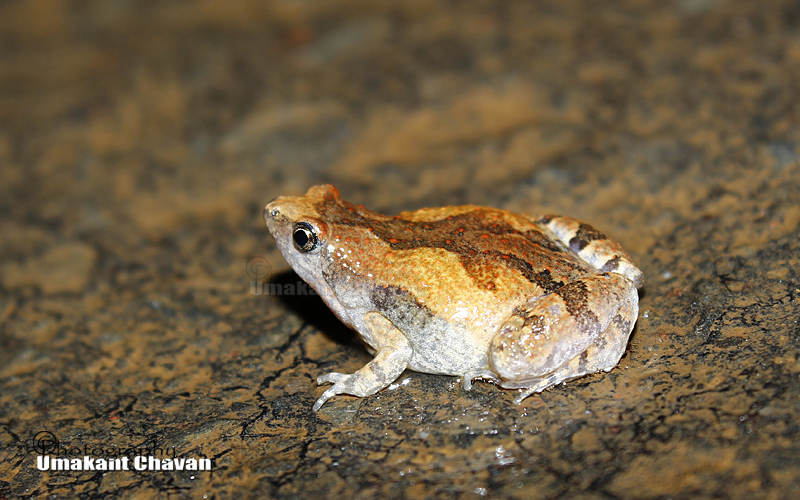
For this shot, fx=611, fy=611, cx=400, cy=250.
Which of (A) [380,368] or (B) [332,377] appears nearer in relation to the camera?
(A) [380,368]

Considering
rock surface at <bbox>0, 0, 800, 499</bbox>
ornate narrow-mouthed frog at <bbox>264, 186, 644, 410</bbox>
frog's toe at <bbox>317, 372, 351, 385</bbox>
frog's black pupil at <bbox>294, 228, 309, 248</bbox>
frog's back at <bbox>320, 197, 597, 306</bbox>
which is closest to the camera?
rock surface at <bbox>0, 0, 800, 499</bbox>

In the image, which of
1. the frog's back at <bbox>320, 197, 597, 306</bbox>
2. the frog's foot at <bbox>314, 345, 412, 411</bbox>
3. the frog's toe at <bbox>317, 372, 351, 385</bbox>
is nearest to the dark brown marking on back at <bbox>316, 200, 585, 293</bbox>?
the frog's back at <bbox>320, 197, 597, 306</bbox>

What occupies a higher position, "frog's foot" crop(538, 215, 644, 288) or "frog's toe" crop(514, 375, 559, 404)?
"frog's foot" crop(538, 215, 644, 288)

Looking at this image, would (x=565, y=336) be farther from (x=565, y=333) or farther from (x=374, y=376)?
(x=374, y=376)

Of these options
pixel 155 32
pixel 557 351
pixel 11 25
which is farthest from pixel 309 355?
pixel 11 25

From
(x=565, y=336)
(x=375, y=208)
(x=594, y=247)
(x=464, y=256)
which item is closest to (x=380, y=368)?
(x=464, y=256)

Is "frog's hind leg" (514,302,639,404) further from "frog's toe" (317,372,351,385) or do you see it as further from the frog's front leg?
"frog's toe" (317,372,351,385)

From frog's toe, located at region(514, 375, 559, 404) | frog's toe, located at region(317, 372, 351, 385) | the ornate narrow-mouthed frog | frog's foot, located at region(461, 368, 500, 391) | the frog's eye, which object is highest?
the frog's eye

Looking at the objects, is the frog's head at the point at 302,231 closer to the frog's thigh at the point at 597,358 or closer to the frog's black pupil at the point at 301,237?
the frog's black pupil at the point at 301,237
